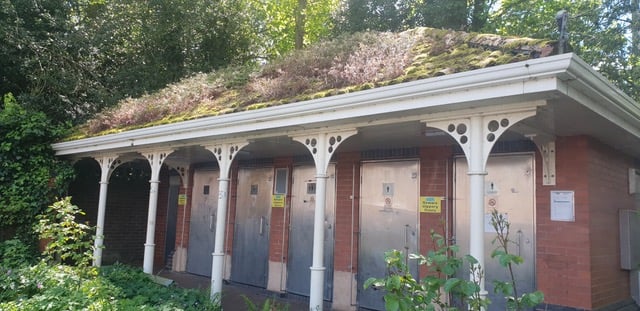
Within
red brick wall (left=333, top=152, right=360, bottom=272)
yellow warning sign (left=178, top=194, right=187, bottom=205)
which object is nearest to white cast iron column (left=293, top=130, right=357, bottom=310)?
red brick wall (left=333, top=152, right=360, bottom=272)

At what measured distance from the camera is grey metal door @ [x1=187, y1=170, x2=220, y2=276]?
10.7 metres

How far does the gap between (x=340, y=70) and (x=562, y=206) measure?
3.17m

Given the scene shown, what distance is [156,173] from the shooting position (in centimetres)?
866

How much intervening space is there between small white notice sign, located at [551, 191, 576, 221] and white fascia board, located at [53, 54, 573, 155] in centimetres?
230

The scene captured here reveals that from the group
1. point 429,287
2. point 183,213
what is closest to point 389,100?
point 429,287

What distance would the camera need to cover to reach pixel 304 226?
8.63 m

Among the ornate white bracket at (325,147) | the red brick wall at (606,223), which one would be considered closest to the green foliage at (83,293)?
the ornate white bracket at (325,147)

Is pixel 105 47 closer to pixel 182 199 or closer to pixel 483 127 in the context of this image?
pixel 182 199

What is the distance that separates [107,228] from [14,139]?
3.94 metres

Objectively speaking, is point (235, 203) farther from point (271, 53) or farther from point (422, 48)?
point (271, 53)

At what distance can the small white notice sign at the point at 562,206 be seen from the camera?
5.68 meters

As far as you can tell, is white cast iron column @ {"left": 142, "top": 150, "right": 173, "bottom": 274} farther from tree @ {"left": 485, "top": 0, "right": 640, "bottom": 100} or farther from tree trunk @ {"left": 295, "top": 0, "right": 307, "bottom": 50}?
tree trunk @ {"left": 295, "top": 0, "right": 307, "bottom": 50}

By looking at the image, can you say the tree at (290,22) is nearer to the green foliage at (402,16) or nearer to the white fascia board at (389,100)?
the green foliage at (402,16)

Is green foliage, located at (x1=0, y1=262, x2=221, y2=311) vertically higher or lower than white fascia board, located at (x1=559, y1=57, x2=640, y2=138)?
lower
